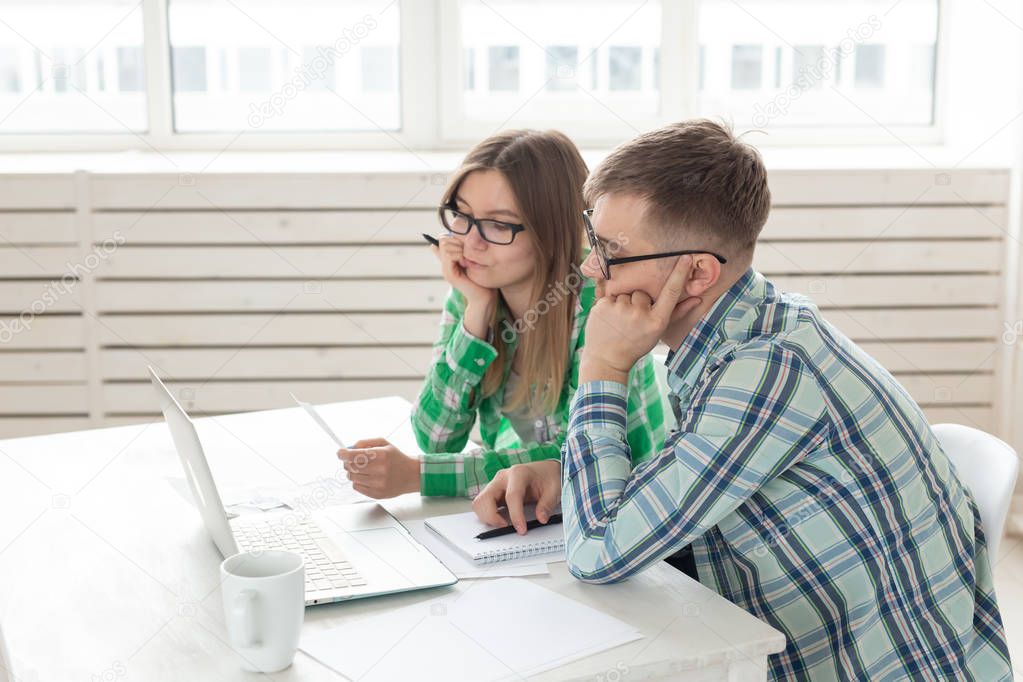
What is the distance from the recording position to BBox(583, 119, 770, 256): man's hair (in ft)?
4.04

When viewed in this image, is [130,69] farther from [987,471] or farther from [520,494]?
[987,471]

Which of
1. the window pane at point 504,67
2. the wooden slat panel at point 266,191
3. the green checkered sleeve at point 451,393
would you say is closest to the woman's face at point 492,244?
the green checkered sleeve at point 451,393

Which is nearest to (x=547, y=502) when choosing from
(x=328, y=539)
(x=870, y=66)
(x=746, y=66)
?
(x=328, y=539)

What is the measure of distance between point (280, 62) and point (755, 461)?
2.63 meters

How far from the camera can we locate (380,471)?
4.62 feet

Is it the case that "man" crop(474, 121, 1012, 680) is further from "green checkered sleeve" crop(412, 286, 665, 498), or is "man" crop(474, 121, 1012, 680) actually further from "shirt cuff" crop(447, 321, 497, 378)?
"shirt cuff" crop(447, 321, 497, 378)

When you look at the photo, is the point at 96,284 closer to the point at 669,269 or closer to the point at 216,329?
the point at 216,329

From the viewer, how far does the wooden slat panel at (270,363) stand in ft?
9.95

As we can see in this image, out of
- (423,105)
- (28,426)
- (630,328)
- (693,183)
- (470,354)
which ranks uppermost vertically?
(423,105)

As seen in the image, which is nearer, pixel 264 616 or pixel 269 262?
pixel 264 616

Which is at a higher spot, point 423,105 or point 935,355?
point 423,105

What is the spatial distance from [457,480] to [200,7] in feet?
7.79

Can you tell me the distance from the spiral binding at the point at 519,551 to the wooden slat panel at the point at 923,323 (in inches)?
81.8

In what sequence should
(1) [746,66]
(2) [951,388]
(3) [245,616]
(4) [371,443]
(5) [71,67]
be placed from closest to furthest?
(3) [245,616]
(4) [371,443]
(2) [951,388]
(5) [71,67]
(1) [746,66]
